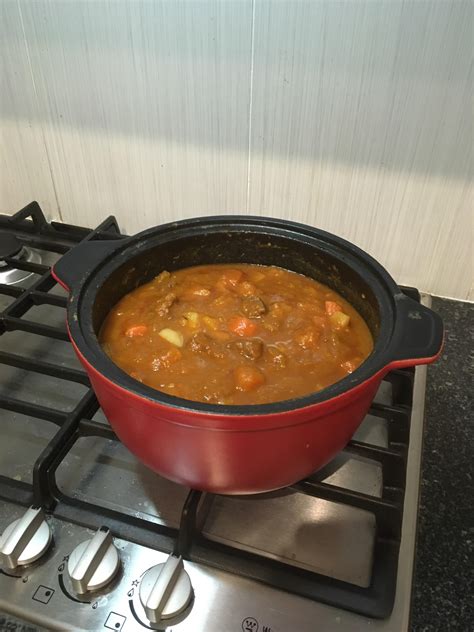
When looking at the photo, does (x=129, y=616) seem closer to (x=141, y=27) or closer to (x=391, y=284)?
(x=391, y=284)

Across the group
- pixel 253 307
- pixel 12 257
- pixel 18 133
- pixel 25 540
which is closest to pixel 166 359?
pixel 253 307

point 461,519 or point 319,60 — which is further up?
point 319,60

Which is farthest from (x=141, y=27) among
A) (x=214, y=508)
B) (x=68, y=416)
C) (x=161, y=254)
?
(x=214, y=508)

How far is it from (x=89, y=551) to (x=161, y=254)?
425 millimetres

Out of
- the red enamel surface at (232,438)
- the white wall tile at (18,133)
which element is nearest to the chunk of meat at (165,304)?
the red enamel surface at (232,438)

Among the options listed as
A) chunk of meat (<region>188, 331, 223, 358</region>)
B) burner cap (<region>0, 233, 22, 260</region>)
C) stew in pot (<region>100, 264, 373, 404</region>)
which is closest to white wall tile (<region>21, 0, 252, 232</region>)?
burner cap (<region>0, 233, 22, 260</region>)

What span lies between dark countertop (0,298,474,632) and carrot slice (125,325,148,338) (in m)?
0.36

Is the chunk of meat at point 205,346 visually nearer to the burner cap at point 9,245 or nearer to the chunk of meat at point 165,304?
the chunk of meat at point 165,304

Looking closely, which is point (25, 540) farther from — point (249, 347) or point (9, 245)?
point (9, 245)

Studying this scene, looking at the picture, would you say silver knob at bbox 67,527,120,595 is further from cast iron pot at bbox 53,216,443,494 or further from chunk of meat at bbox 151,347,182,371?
chunk of meat at bbox 151,347,182,371

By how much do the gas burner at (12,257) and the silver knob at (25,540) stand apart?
543 millimetres

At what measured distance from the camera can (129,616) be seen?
593mm

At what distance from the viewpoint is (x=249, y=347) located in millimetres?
748

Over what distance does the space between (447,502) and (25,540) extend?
51 centimetres
